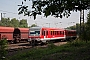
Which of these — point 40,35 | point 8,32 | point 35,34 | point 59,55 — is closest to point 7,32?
point 8,32

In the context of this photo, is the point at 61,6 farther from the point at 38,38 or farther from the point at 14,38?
the point at 14,38

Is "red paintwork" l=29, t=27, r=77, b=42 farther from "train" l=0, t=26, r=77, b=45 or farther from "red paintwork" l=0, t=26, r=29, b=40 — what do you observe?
"red paintwork" l=0, t=26, r=29, b=40

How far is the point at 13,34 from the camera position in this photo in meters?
34.3

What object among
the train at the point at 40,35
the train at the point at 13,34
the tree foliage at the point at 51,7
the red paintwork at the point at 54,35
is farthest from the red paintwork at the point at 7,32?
the tree foliage at the point at 51,7

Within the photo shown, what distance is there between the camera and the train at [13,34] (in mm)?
31406

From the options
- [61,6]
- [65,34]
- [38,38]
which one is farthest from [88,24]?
[61,6]

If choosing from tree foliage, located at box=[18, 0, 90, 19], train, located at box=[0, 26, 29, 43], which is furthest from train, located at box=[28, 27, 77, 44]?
tree foliage, located at box=[18, 0, 90, 19]

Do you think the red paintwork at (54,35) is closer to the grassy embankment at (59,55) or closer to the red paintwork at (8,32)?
the red paintwork at (8,32)

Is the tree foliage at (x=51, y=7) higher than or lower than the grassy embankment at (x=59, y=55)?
higher

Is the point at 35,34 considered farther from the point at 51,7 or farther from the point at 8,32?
the point at 51,7

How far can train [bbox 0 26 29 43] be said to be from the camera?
103ft

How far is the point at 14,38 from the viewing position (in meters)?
34.4

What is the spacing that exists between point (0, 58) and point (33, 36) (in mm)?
17090

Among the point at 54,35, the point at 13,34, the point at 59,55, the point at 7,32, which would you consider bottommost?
the point at 59,55
